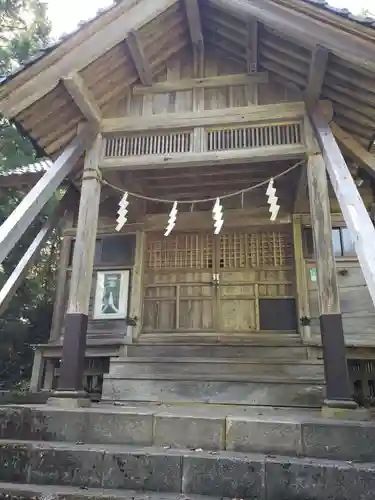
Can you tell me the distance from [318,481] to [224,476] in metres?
0.67

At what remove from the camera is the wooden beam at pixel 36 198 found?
14.7 ft

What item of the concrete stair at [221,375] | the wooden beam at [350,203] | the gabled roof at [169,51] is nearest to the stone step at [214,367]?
the concrete stair at [221,375]

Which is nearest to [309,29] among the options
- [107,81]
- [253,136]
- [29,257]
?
[253,136]

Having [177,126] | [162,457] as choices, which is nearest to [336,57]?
[177,126]

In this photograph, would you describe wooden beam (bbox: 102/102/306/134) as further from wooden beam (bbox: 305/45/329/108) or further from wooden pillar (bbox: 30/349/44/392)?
wooden pillar (bbox: 30/349/44/392)

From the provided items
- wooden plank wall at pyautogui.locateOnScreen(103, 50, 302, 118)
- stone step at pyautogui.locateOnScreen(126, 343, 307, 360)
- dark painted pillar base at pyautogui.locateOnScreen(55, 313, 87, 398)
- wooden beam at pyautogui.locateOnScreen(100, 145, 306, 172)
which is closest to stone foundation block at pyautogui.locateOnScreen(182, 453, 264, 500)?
dark painted pillar base at pyautogui.locateOnScreen(55, 313, 87, 398)

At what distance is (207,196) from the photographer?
8133 mm

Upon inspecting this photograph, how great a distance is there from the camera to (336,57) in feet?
17.4

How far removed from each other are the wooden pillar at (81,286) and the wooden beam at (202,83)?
1.24 meters

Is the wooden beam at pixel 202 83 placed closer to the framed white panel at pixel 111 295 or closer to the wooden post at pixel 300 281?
the wooden post at pixel 300 281

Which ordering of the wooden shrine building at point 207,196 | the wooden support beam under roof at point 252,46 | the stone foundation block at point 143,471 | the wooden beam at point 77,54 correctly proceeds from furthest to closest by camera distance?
the wooden support beam under roof at point 252,46, the wooden beam at point 77,54, the wooden shrine building at point 207,196, the stone foundation block at point 143,471

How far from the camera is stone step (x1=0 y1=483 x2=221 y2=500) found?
2.88 m

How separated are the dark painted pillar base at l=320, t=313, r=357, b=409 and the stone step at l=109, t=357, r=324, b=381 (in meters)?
1.15

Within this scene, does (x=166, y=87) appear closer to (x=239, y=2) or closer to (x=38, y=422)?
(x=239, y=2)
